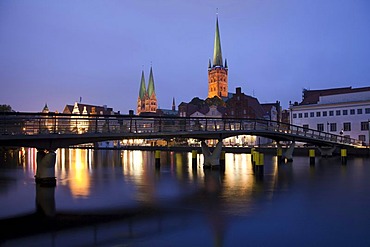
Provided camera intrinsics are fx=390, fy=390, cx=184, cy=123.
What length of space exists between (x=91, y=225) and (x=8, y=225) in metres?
3.40

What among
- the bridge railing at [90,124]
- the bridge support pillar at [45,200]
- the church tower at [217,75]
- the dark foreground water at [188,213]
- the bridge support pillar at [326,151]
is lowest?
the dark foreground water at [188,213]

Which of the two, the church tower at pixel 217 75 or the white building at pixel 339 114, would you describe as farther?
the church tower at pixel 217 75

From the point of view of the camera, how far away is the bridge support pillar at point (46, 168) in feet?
83.5

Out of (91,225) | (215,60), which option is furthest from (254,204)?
(215,60)

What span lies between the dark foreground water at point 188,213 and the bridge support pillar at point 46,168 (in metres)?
0.69

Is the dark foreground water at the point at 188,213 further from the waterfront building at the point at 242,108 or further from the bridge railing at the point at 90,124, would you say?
the waterfront building at the point at 242,108

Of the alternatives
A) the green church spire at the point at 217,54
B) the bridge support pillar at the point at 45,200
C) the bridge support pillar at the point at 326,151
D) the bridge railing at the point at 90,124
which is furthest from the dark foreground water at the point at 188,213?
the green church spire at the point at 217,54

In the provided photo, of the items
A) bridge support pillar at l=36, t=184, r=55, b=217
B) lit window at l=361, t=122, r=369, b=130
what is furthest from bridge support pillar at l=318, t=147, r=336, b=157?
bridge support pillar at l=36, t=184, r=55, b=217

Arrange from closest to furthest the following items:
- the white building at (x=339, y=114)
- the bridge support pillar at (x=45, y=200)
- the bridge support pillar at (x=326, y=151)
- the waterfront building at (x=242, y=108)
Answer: the bridge support pillar at (x=45, y=200)
the bridge support pillar at (x=326, y=151)
the white building at (x=339, y=114)
the waterfront building at (x=242, y=108)

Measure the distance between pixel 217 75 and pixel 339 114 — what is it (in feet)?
364

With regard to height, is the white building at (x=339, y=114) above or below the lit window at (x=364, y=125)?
above

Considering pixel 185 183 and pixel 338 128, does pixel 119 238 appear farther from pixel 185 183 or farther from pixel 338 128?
pixel 338 128

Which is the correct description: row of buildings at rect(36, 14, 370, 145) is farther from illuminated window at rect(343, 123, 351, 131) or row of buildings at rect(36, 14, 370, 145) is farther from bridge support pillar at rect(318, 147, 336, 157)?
bridge support pillar at rect(318, 147, 336, 157)

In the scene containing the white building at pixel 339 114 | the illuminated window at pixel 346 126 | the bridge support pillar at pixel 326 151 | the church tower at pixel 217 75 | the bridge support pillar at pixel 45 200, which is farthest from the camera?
the church tower at pixel 217 75
